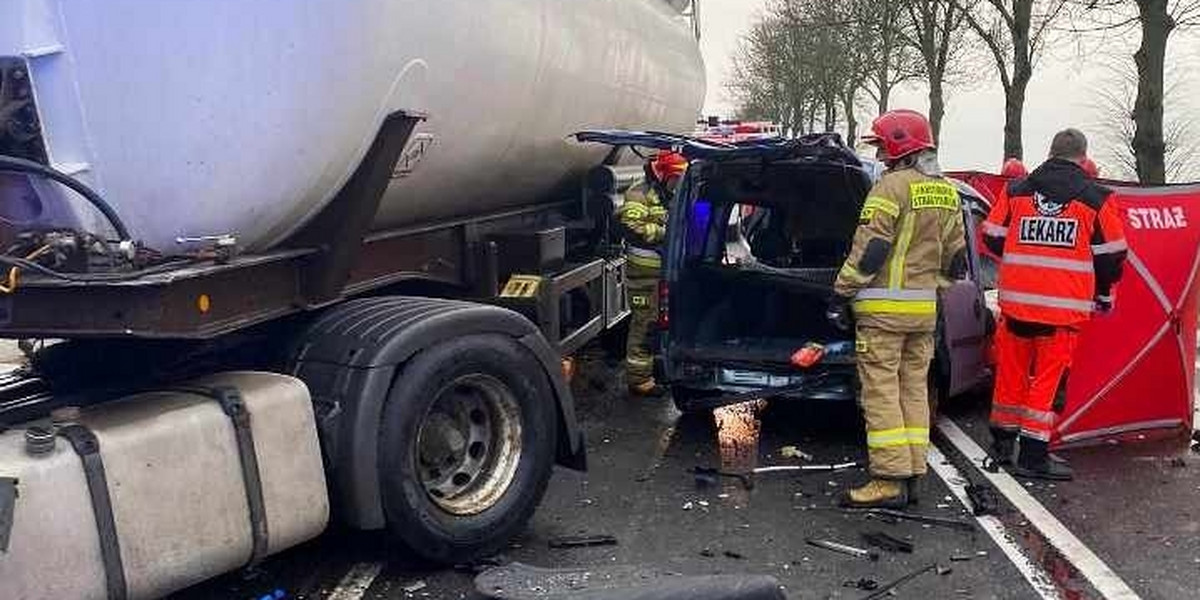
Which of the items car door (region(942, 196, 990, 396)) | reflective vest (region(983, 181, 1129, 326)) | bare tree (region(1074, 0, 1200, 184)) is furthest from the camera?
bare tree (region(1074, 0, 1200, 184))

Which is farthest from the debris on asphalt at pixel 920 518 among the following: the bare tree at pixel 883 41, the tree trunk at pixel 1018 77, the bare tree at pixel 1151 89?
the tree trunk at pixel 1018 77

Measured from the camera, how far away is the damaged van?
20.3ft

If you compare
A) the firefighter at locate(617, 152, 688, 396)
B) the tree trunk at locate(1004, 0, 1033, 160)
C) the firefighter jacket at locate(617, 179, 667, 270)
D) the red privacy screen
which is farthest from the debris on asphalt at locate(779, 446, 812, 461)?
the tree trunk at locate(1004, 0, 1033, 160)

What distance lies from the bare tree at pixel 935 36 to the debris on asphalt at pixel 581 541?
18.0 metres

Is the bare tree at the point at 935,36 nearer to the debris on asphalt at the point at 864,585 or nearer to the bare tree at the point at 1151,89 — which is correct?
the bare tree at the point at 1151,89

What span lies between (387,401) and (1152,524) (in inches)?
134

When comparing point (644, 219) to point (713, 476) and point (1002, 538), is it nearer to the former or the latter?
point (713, 476)

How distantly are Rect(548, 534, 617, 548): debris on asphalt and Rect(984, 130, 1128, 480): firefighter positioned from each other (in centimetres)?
231

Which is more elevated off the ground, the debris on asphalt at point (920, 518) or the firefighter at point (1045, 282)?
the firefighter at point (1045, 282)

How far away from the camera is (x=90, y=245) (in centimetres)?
354

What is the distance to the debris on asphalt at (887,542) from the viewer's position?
4.73 m

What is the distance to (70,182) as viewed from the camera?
3408 mm

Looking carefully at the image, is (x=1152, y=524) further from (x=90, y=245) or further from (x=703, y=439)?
(x=90, y=245)

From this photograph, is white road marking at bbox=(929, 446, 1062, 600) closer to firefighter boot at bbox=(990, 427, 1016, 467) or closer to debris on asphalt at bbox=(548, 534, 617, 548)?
firefighter boot at bbox=(990, 427, 1016, 467)
